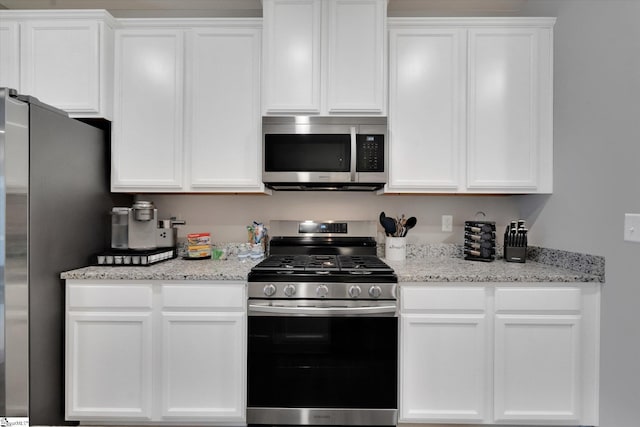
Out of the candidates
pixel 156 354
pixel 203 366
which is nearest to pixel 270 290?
pixel 203 366

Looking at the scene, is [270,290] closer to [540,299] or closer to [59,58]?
[540,299]

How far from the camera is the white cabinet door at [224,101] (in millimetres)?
2291

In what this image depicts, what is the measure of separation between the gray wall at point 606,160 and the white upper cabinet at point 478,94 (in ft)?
0.35

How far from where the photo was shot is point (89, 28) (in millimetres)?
2203

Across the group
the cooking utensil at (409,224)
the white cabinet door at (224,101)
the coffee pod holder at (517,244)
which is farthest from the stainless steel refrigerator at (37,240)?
the coffee pod holder at (517,244)

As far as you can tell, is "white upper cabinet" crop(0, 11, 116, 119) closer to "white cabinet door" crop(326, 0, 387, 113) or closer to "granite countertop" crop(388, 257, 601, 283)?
"white cabinet door" crop(326, 0, 387, 113)

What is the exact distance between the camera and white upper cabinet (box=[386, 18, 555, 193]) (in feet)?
7.48

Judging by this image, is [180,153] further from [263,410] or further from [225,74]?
[263,410]

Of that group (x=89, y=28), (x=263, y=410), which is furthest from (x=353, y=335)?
(x=89, y=28)

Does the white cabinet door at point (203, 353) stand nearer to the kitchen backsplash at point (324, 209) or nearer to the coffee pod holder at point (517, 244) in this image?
the kitchen backsplash at point (324, 209)

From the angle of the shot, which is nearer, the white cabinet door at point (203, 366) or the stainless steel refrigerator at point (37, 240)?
the stainless steel refrigerator at point (37, 240)

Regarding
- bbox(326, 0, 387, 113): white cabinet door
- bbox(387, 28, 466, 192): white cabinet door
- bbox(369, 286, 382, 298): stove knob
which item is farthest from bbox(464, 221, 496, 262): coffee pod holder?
bbox(326, 0, 387, 113): white cabinet door

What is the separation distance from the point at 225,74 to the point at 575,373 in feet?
8.83

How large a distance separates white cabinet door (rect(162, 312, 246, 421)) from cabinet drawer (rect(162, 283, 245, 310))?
0.05 m
